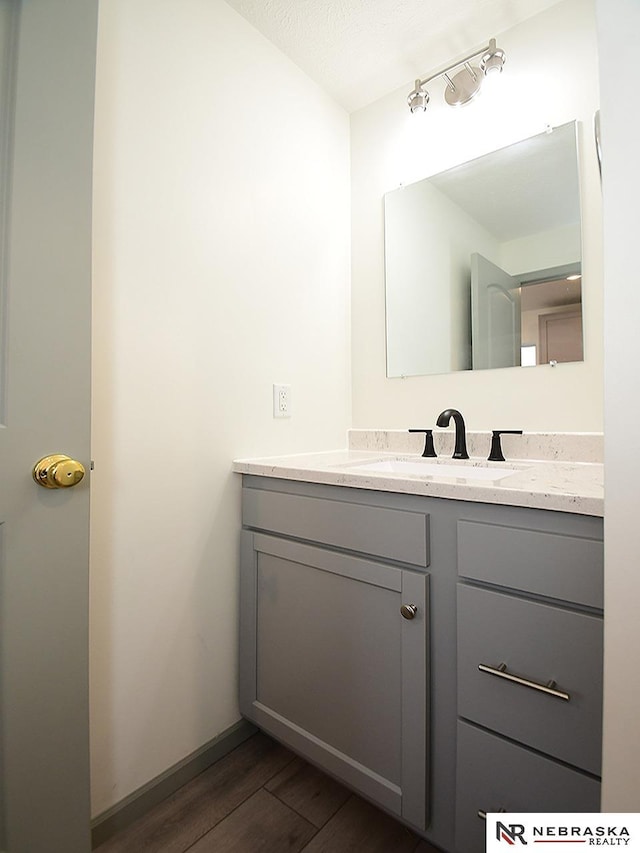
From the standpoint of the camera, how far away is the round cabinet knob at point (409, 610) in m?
0.97

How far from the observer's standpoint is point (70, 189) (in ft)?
2.71

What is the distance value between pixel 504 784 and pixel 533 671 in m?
0.24

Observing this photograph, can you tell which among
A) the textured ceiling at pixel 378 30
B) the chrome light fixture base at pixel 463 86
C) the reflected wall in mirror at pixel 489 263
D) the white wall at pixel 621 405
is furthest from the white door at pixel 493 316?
the white wall at pixel 621 405

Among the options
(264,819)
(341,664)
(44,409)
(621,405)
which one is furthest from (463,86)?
(264,819)

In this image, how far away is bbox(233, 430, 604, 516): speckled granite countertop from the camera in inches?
32.6

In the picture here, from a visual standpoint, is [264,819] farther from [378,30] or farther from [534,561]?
[378,30]

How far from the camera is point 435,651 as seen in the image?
947mm

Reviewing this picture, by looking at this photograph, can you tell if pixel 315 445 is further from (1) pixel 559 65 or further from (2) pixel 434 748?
(1) pixel 559 65

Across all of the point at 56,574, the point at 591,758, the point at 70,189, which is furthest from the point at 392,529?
the point at 70,189

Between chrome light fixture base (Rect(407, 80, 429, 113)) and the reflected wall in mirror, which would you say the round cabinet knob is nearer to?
the reflected wall in mirror

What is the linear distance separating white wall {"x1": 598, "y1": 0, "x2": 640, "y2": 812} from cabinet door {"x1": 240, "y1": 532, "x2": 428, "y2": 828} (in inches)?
18.2

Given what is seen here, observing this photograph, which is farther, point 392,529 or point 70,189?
point 392,529

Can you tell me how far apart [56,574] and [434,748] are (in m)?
0.87

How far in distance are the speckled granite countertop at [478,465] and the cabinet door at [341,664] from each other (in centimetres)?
21
